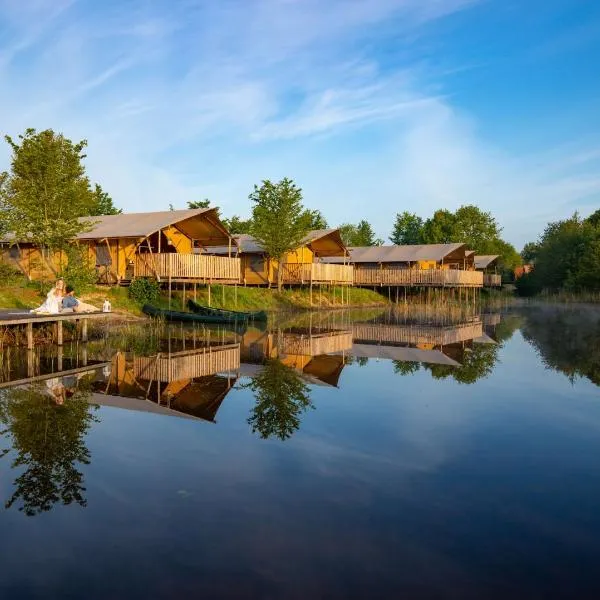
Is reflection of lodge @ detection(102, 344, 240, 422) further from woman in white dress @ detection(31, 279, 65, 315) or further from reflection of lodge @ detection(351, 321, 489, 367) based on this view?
reflection of lodge @ detection(351, 321, 489, 367)

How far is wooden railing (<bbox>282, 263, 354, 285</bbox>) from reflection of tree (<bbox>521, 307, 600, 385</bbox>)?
550 inches

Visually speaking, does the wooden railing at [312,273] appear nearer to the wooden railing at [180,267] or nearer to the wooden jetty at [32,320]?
the wooden railing at [180,267]

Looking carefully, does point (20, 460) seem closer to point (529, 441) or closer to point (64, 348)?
point (529, 441)

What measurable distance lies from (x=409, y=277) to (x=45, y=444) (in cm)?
4183

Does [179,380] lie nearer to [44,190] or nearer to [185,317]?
[185,317]

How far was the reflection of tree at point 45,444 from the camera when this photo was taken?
6.47 meters

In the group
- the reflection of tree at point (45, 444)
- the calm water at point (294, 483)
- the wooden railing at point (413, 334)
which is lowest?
the wooden railing at point (413, 334)

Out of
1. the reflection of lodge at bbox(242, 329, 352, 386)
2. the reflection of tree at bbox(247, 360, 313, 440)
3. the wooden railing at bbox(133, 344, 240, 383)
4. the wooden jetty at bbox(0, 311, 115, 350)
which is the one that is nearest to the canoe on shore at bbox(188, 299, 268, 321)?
the reflection of lodge at bbox(242, 329, 352, 386)

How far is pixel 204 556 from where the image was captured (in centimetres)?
516

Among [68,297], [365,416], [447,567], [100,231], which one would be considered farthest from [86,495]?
[100,231]

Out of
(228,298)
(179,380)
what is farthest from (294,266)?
(179,380)

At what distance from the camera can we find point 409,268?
48594mm

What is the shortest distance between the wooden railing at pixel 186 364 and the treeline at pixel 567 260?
4753cm

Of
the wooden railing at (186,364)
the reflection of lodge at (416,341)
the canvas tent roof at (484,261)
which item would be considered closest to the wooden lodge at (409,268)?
the canvas tent roof at (484,261)
